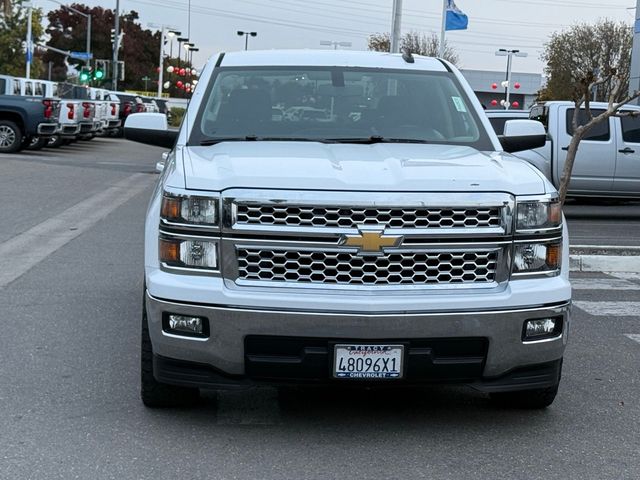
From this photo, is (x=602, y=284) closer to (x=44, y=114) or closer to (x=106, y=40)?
(x=44, y=114)

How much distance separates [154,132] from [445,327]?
112 inches

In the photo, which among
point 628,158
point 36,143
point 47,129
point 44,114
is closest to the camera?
point 628,158

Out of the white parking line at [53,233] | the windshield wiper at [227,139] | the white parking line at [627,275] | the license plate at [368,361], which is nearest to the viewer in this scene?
the license plate at [368,361]

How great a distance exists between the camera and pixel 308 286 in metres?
5.08

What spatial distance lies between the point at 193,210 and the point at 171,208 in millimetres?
121

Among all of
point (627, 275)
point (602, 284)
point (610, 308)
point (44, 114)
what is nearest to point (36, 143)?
point (44, 114)

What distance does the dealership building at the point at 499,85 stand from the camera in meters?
115

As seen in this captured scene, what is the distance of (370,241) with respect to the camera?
16.5 ft

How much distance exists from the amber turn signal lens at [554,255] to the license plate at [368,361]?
853mm

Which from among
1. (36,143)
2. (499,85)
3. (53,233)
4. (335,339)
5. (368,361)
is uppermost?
(335,339)

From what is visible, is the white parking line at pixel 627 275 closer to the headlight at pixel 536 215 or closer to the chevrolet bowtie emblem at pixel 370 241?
the headlight at pixel 536 215

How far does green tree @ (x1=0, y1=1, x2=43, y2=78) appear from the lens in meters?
83.2

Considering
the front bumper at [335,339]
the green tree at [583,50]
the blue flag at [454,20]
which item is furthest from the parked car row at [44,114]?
the green tree at [583,50]

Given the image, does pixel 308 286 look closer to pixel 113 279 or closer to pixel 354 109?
pixel 354 109
